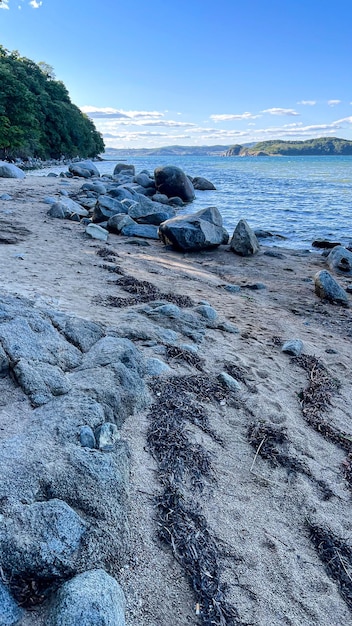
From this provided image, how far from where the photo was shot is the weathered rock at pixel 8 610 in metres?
1.36

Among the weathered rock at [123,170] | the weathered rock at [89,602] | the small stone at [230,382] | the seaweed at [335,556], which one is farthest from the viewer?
the weathered rock at [123,170]

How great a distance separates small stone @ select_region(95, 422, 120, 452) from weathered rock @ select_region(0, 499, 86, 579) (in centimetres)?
48

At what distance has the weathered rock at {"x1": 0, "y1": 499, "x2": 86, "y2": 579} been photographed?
1.47 metres

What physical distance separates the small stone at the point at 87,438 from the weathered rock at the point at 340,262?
744 centimetres

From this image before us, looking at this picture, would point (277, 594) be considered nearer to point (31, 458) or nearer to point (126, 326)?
point (31, 458)

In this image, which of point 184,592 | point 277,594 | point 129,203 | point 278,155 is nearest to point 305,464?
point 277,594

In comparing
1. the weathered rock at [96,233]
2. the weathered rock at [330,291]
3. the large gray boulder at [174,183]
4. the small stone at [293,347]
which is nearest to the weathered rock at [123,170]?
A: the large gray boulder at [174,183]

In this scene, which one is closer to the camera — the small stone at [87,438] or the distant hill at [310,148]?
the small stone at [87,438]

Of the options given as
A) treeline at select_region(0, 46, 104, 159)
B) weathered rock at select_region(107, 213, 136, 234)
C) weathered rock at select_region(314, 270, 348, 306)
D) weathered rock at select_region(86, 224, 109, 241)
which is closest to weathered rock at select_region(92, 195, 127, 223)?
weathered rock at select_region(107, 213, 136, 234)

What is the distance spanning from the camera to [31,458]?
75.8 inches

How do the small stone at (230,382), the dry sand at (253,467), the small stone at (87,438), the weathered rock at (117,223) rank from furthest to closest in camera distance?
the weathered rock at (117,223) → the small stone at (230,382) → the small stone at (87,438) → the dry sand at (253,467)

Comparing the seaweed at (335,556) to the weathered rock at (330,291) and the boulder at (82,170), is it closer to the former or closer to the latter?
the weathered rock at (330,291)

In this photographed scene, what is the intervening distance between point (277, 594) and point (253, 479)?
0.69 m

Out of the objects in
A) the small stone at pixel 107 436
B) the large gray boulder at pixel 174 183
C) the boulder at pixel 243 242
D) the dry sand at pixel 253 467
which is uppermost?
the large gray boulder at pixel 174 183
